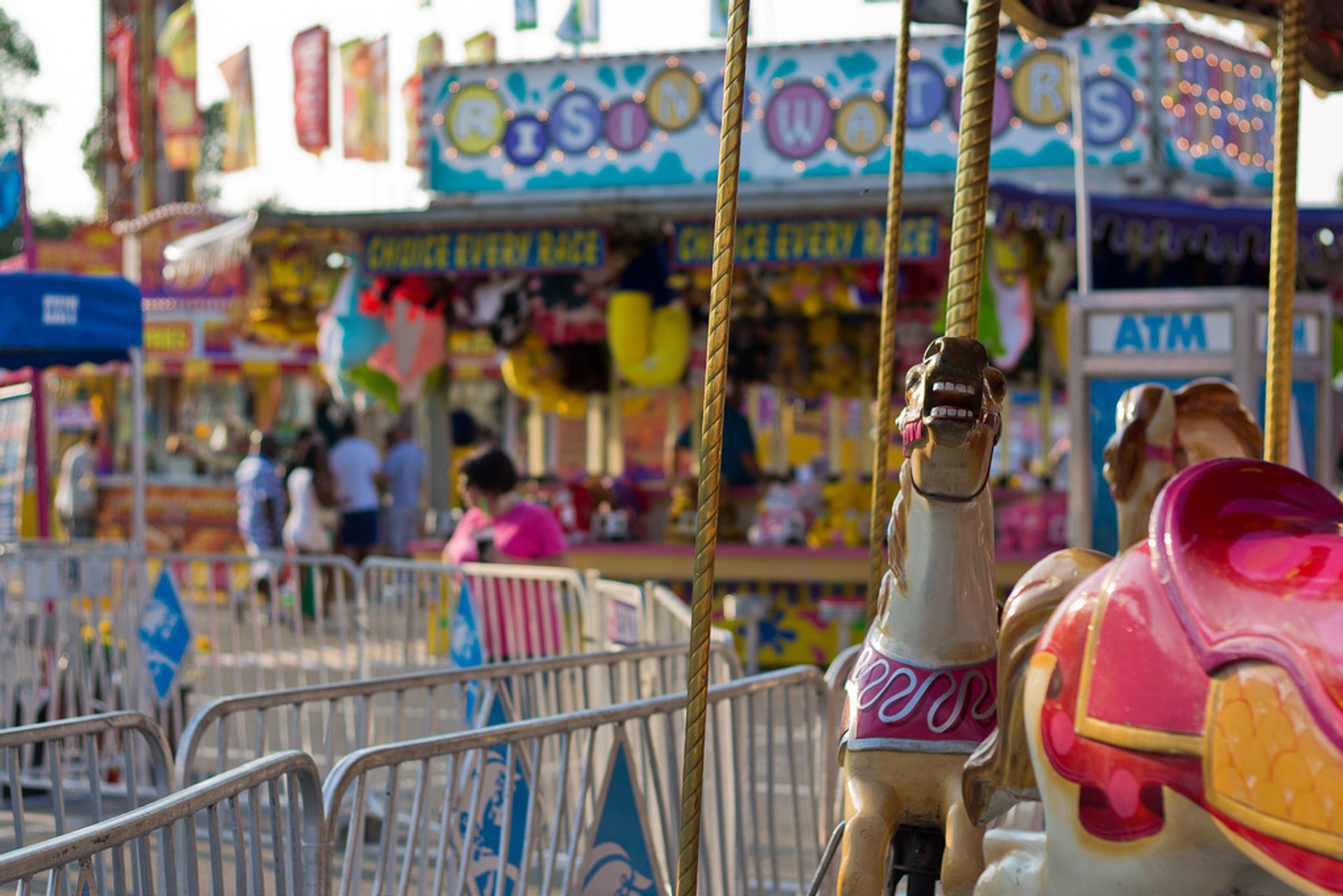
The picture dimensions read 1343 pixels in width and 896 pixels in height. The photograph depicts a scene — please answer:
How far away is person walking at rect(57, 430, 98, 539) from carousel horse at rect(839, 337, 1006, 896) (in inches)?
551

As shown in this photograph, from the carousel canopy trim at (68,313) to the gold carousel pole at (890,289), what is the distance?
5492 mm

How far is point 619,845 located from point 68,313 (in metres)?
5.17

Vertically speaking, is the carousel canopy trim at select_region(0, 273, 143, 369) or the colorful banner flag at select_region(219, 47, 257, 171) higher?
the colorful banner flag at select_region(219, 47, 257, 171)

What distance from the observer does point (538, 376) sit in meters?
12.7

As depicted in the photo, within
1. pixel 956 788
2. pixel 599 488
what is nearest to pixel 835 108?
pixel 599 488

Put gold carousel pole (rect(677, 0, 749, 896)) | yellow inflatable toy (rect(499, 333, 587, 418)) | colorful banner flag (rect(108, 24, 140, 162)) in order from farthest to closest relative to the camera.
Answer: colorful banner flag (rect(108, 24, 140, 162))
yellow inflatable toy (rect(499, 333, 587, 418))
gold carousel pole (rect(677, 0, 749, 896))

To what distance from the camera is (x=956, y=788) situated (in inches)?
108

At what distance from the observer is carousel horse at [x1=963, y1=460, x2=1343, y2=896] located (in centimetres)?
186

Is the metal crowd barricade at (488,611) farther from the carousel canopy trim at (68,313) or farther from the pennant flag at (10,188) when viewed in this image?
the pennant flag at (10,188)

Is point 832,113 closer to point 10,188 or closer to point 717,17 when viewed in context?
point 717,17

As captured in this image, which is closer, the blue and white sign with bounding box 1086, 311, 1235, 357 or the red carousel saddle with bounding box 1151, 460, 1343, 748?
the red carousel saddle with bounding box 1151, 460, 1343, 748

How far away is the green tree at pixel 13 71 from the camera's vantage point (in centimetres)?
4691

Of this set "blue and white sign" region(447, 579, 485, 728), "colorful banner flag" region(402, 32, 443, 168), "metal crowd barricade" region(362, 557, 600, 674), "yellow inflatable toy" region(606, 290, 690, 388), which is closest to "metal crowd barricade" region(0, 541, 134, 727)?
"metal crowd barricade" region(362, 557, 600, 674)

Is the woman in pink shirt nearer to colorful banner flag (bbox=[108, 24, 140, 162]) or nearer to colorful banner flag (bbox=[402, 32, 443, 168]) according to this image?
colorful banner flag (bbox=[402, 32, 443, 168])
